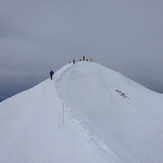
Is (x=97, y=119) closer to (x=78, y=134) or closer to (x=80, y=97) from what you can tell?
(x=80, y=97)

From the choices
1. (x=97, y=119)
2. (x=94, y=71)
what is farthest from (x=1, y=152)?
(x=94, y=71)

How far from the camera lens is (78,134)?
12109mm

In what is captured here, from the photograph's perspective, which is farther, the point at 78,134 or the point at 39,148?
the point at 78,134

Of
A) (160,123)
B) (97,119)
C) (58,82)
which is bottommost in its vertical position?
(160,123)

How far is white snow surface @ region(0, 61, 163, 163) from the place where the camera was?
998 centimetres

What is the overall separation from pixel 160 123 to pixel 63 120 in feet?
59.8

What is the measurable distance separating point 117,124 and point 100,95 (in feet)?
25.2

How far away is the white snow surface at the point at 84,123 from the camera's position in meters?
9.98

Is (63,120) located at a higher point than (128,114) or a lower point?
higher

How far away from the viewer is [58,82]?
31047mm

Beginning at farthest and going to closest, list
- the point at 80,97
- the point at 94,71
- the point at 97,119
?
the point at 94,71
the point at 80,97
the point at 97,119

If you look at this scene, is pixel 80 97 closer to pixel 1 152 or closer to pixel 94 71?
pixel 94 71

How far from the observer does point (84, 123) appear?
1620cm

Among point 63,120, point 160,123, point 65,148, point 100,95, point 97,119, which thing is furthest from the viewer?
point 100,95
